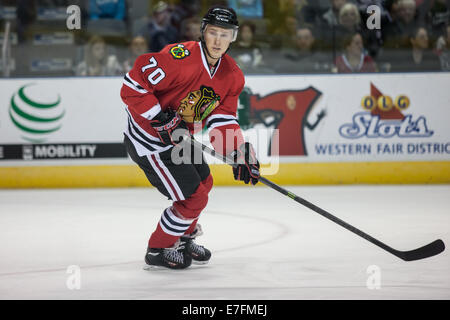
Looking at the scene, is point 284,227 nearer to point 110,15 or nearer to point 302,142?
point 302,142

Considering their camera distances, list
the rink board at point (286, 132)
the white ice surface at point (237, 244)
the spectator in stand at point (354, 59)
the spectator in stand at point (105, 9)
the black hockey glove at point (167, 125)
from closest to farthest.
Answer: the white ice surface at point (237, 244), the black hockey glove at point (167, 125), the rink board at point (286, 132), the spectator in stand at point (354, 59), the spectator in stand at point (105, 9)

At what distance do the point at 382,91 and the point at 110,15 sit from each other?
2523 millimetres

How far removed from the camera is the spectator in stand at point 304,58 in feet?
22.5

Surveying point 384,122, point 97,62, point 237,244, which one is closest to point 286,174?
point 384,122

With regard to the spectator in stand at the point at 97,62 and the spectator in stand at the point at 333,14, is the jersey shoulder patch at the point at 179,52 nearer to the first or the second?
the spectator in stand at the point at 97,62

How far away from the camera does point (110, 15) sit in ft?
22.7

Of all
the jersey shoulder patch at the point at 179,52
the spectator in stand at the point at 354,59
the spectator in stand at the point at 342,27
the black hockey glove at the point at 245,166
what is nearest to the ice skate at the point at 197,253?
the black hockey glove at the point at 245,166

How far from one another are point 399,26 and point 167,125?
403cm

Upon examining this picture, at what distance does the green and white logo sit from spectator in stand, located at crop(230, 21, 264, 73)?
5.37 feet

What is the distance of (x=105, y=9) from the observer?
6.92 meters

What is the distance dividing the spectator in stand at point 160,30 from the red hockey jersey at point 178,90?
3.23 m

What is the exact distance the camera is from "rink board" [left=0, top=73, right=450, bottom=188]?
6.70 meters

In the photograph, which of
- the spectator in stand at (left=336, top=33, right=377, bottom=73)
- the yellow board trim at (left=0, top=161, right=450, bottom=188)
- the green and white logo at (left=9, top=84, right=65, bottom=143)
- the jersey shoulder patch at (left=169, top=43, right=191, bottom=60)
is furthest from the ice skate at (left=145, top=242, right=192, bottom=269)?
the spectator in stand at (left=336, top=33, right=377, bottom=73)
